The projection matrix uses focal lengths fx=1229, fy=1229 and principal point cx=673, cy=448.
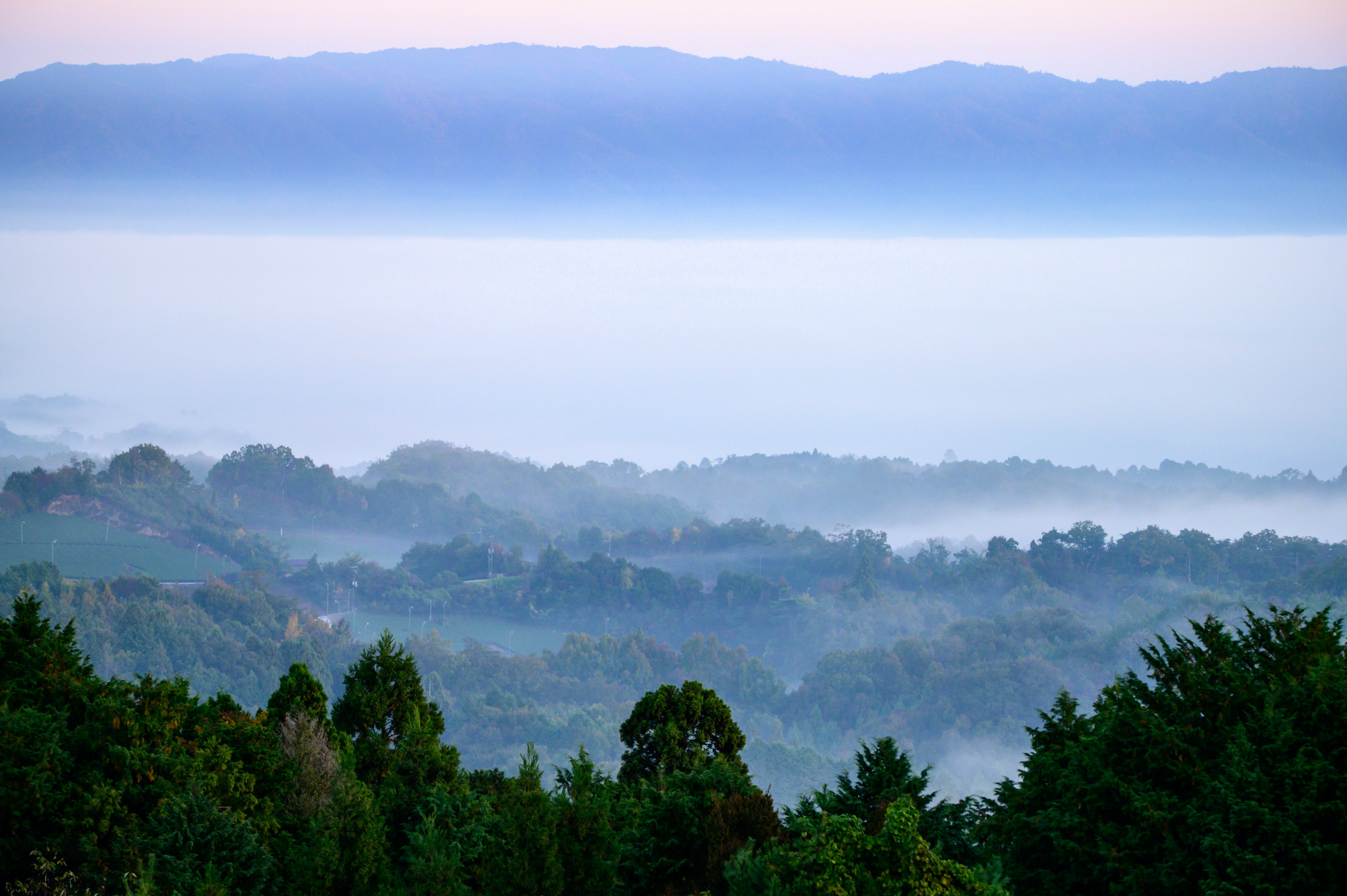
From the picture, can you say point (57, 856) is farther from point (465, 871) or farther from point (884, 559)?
point (884, 559)

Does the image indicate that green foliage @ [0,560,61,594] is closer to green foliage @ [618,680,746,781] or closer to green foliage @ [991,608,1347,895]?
green foliage @ [618,680,746,781]

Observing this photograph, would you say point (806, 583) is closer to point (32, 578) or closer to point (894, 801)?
point (32, 578)

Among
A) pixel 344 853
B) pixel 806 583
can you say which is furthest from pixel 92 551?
pixel 344 853

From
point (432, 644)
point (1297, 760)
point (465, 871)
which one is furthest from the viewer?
point (432, 644)

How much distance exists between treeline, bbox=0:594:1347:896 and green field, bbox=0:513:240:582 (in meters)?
131

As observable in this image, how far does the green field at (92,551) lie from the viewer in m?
144

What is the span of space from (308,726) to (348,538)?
177 metres

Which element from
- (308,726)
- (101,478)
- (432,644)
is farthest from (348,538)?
(308,726)

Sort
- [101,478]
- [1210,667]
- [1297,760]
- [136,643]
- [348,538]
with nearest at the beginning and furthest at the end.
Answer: [1297,760] < [1210,667] < [136,643] < [101,478] < [348,538]

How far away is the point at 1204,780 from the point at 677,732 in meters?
11.5

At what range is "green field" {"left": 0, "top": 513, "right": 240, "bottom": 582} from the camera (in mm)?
143500

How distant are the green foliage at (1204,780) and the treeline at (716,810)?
33 millimetres

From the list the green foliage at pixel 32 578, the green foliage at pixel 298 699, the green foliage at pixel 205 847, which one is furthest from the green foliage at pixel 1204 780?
the green foliage at pixel 32 578

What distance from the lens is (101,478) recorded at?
163 m
